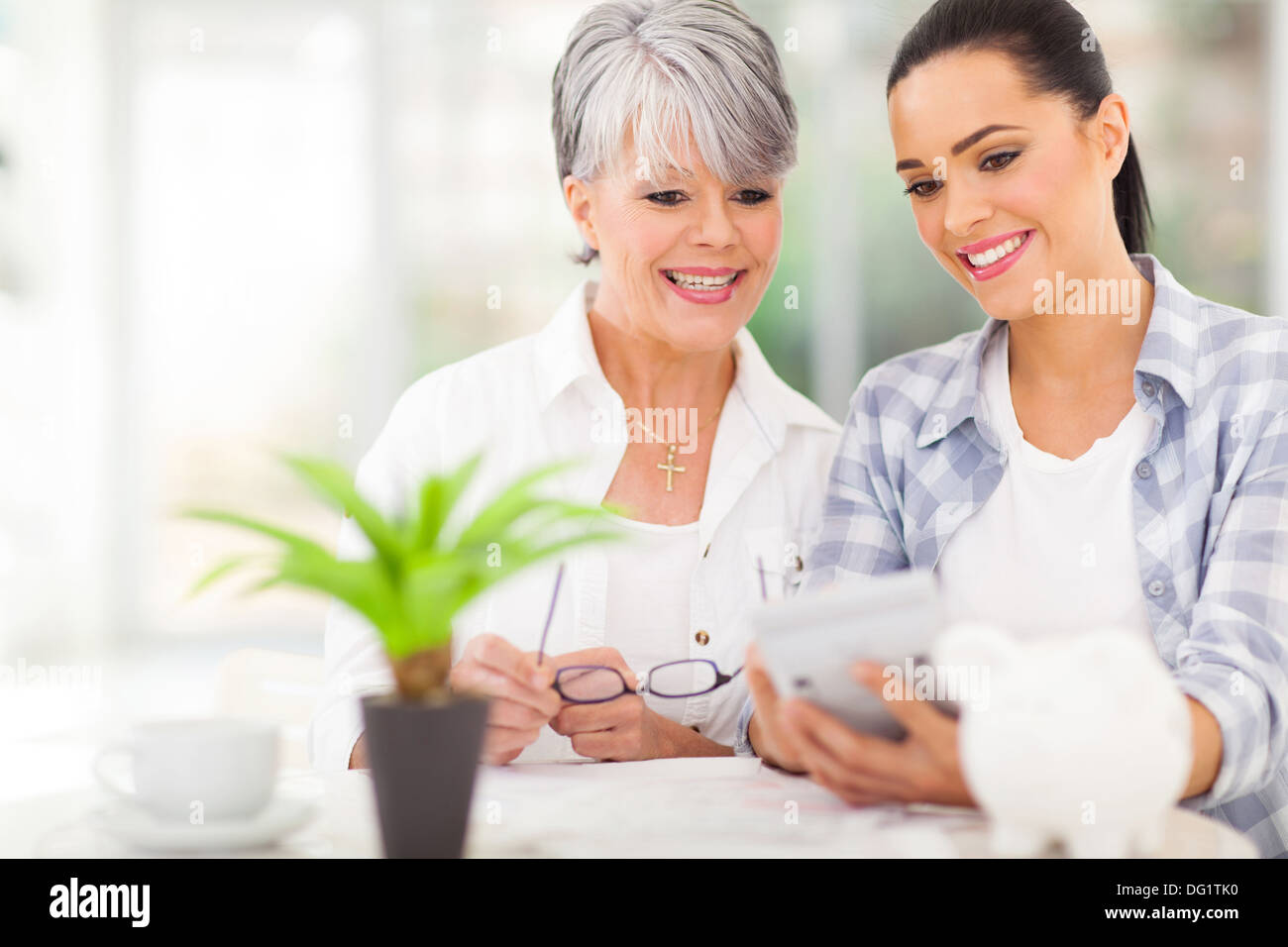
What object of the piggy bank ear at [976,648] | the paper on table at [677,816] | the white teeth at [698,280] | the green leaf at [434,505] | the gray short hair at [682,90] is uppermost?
the gray short hair at [682,90]

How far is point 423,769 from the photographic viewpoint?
3.11 feet

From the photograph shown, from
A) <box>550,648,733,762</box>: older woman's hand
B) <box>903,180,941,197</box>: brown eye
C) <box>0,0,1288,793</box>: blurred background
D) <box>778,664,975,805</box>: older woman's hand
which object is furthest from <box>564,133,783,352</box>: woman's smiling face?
<box>0,0,1288,793</box>: blurred background

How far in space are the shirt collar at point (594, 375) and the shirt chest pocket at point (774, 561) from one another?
0.46ft

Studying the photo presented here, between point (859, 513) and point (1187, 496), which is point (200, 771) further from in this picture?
point (1187, 496)

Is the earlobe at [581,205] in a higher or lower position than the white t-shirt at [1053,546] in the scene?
higher

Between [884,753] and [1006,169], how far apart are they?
0.88 metres

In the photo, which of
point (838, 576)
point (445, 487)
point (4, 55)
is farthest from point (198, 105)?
point (445, 487)

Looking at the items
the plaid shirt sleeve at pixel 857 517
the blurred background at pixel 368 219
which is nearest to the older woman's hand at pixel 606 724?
the plaid shirt sleeve at pixel 857 517

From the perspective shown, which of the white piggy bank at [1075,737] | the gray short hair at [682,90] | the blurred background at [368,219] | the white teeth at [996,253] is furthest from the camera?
the blurred background at [368,219]

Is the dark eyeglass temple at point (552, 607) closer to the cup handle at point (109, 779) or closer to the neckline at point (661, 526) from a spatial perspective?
the neckline at point (661, 526)

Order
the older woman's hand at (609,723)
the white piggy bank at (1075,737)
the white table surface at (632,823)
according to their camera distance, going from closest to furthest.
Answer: the white piggy bank at (1075,737), the white table surface at (632,823), the older woman's hand at (609,723)

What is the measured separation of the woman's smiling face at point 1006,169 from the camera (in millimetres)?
1611

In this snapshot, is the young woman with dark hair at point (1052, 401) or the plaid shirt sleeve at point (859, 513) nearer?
the young woman with dark hair at point (1052, 401)
